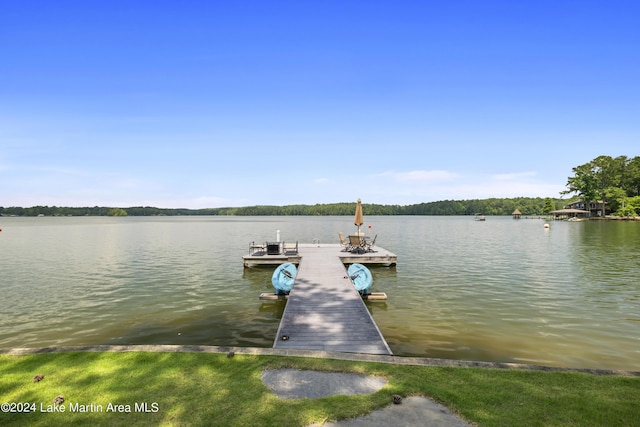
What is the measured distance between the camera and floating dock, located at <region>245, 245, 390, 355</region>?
9.06 meters

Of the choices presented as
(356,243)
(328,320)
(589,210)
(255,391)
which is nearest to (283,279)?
(328,320)

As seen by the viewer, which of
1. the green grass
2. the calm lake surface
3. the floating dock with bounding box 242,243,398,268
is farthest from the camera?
the floating dock with bounding box 242,243,398,268

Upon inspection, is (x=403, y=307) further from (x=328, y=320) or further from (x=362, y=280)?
(x=328, y=320)

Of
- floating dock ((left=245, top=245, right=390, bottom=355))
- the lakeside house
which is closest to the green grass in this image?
floating dock ((left=245, top=245, right=390, bottom=355))

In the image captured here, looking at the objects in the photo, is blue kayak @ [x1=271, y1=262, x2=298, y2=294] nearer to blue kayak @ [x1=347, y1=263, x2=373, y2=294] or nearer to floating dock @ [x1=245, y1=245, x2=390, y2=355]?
floating dock @ [x1=245, y1=245, x2=390, y2=355]

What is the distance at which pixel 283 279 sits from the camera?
53.3 ft

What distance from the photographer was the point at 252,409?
5125 mm

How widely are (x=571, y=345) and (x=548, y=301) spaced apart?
18.9ft

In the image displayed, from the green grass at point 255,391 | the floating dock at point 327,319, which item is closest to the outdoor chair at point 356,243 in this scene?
the floating dock at point 327,319

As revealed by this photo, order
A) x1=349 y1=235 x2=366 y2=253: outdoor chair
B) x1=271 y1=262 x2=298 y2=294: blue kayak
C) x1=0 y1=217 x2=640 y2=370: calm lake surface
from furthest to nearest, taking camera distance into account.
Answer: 1. x1=349 y1=235 x2=366 y2=253: outdoor chair
2. x1=271 y1=262 x2=298 y2=294: blue kayak
3. x1=0 y1=217 x2=640 y2=370: calm lake surface

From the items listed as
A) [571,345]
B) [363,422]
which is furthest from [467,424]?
[571,345]

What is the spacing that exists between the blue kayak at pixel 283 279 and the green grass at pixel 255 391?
9016 mm

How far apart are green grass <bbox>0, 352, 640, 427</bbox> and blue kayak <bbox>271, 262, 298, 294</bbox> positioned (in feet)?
29.6

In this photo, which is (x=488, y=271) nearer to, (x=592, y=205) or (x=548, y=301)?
(x=548, y=301)
